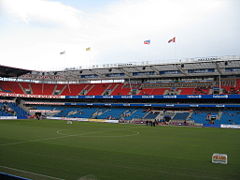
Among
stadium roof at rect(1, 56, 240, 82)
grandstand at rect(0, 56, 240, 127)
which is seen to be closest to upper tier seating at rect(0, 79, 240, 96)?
grandstand at rect(0, 56, 240, 127)

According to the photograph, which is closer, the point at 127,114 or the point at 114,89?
the point at 127,114

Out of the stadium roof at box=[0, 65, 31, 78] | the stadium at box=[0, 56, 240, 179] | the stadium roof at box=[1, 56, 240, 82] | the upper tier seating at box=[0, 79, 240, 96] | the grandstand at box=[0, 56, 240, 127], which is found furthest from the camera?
the stadium roof at box=[0, 65, 31, 78]

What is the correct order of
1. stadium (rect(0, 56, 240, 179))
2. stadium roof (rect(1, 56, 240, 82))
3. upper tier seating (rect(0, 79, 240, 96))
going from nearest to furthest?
stadium (rect(0, 56, 240, 179))
stadium roof (rect(1, 56, 240, 82))
upper tier seating (rect(0, 79, 240, 96))

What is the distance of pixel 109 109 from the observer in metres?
68.6

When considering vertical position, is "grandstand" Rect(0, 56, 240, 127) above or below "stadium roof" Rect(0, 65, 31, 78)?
below

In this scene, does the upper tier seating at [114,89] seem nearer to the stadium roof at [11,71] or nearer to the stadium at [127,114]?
the stadium at [127,114]

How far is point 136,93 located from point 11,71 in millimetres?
36906

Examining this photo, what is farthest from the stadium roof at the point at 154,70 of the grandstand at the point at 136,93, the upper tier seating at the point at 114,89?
the upper tier seating at the point at 114,89

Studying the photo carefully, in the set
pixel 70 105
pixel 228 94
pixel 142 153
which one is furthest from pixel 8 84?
pixel 142 153

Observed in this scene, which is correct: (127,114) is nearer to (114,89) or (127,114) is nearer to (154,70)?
(114,89)

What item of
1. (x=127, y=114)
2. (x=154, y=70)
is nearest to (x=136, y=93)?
(x=127, y=114)

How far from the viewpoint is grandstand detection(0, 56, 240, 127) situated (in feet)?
178

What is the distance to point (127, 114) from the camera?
2484 inches

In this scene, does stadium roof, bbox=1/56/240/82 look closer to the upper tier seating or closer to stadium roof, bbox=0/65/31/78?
stadium roof, bbox=0/65/31/78
